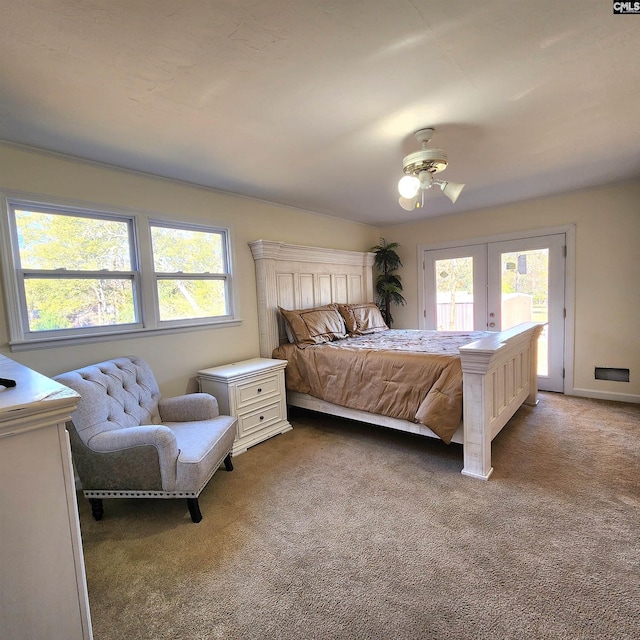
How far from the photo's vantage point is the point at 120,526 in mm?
1984

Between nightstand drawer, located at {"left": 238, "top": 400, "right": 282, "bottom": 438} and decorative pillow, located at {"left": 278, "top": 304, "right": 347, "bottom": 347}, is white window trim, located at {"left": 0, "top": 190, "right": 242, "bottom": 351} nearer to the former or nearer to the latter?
decorative pillow, located at {"left": 278, "top": 304, "right": 347, "bottom": 347}

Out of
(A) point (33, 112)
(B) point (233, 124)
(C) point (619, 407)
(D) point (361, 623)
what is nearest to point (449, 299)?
(C) point (619, 407)

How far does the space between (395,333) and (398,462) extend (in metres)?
1.86

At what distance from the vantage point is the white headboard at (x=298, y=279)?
3.64 metres

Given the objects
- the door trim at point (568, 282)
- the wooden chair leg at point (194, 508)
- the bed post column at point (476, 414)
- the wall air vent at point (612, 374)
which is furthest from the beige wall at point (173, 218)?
the wall air vent at point (612, 374)

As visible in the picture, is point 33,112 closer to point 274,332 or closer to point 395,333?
point 274,332

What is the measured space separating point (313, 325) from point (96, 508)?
2.36m

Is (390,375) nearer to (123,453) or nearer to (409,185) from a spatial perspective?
(409,185)

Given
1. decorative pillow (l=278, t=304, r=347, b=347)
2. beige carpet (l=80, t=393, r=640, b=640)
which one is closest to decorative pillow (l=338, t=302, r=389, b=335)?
decorative pillow (l=278, t=304, r=347, b=347)

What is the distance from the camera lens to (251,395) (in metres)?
3.01

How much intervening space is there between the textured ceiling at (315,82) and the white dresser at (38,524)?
142cm

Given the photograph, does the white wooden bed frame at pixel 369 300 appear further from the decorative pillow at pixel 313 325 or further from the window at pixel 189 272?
the window at pixel 189 272

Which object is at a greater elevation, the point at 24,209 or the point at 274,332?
the point at 24,209

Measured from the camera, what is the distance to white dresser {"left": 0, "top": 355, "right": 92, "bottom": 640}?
2.86 feet
